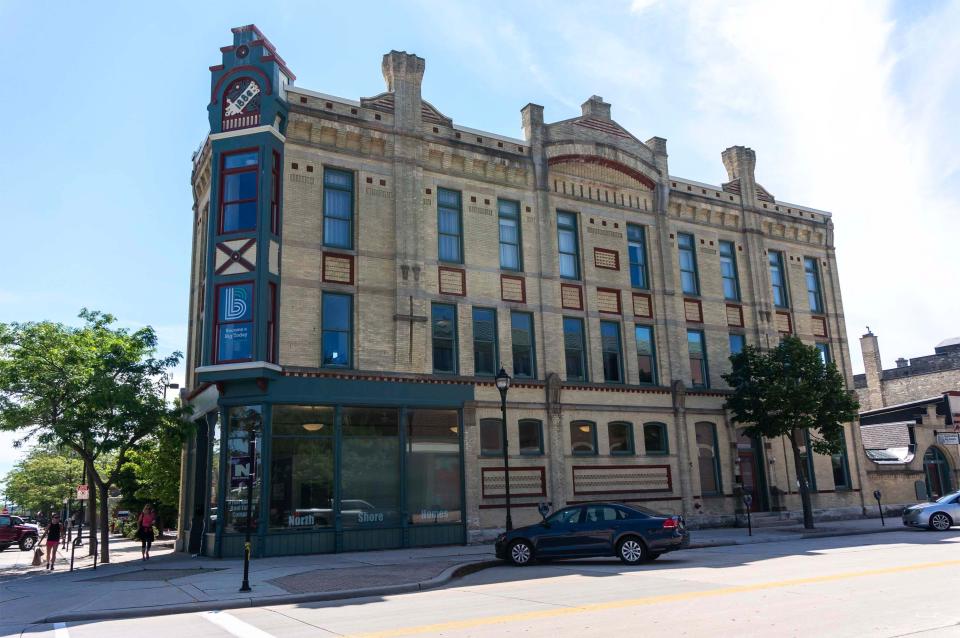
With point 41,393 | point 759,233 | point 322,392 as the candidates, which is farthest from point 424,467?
point 759,233

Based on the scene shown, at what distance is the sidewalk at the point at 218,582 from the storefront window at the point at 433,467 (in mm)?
1275

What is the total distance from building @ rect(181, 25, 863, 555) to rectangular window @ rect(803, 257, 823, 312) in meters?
3.17

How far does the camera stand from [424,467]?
22.7m

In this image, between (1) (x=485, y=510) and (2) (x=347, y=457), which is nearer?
(2) (x=347, y=457)

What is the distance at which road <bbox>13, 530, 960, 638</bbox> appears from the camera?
9055mm

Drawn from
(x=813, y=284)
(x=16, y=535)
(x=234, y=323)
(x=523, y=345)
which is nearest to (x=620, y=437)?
(x=523, y=345)

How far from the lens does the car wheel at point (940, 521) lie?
24562 millimetres

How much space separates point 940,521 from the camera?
24.6 metres

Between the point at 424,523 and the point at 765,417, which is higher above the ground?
the point at 765,417

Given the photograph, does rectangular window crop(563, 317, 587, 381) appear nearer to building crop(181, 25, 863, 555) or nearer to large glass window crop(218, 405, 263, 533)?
building crop(181, 25, 863, 555)

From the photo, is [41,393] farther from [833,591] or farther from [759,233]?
[759,233]

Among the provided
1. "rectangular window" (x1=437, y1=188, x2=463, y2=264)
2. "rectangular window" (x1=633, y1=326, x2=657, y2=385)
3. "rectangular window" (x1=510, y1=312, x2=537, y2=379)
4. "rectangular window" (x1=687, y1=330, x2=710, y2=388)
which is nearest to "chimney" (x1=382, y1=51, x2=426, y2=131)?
"rectangular window" (x1=437, y1=188, x2=463, y2=264)

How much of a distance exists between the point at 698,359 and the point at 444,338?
11.1 m

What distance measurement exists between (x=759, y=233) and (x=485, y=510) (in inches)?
698
